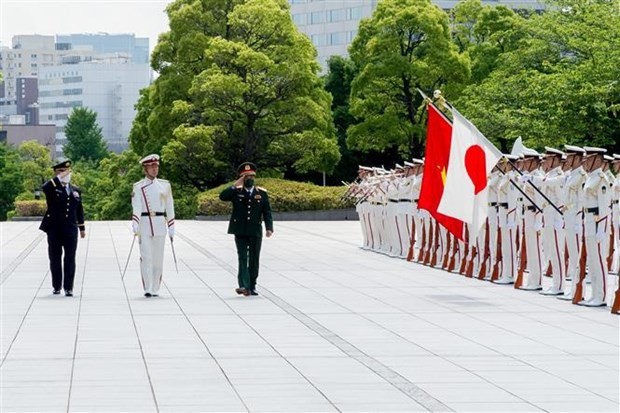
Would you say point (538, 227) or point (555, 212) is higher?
point (555, 212)

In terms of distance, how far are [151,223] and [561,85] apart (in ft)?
69.8

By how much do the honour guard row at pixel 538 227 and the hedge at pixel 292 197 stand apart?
24.5 meters

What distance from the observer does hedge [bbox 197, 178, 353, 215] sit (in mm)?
50719

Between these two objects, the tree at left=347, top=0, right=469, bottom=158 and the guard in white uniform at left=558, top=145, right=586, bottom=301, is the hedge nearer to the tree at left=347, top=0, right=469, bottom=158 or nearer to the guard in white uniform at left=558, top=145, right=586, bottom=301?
the tree at left=347, top=0, right=469, bottom=158

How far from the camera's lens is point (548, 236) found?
1870cm

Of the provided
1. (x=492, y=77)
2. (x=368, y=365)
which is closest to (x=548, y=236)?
(x=368, y=365)

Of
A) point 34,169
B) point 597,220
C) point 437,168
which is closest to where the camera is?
point 597,220

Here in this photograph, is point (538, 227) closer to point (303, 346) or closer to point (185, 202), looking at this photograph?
point (303, 346)

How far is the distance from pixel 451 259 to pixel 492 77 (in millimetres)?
25631

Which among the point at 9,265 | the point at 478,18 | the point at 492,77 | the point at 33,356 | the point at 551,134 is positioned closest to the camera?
the point at 33,356

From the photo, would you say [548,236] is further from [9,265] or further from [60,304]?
[9,265]

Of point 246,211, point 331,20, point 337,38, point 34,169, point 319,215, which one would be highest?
point 331,20

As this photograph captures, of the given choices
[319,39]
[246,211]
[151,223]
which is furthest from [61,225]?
[319,39]

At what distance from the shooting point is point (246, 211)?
1803 centimetres
